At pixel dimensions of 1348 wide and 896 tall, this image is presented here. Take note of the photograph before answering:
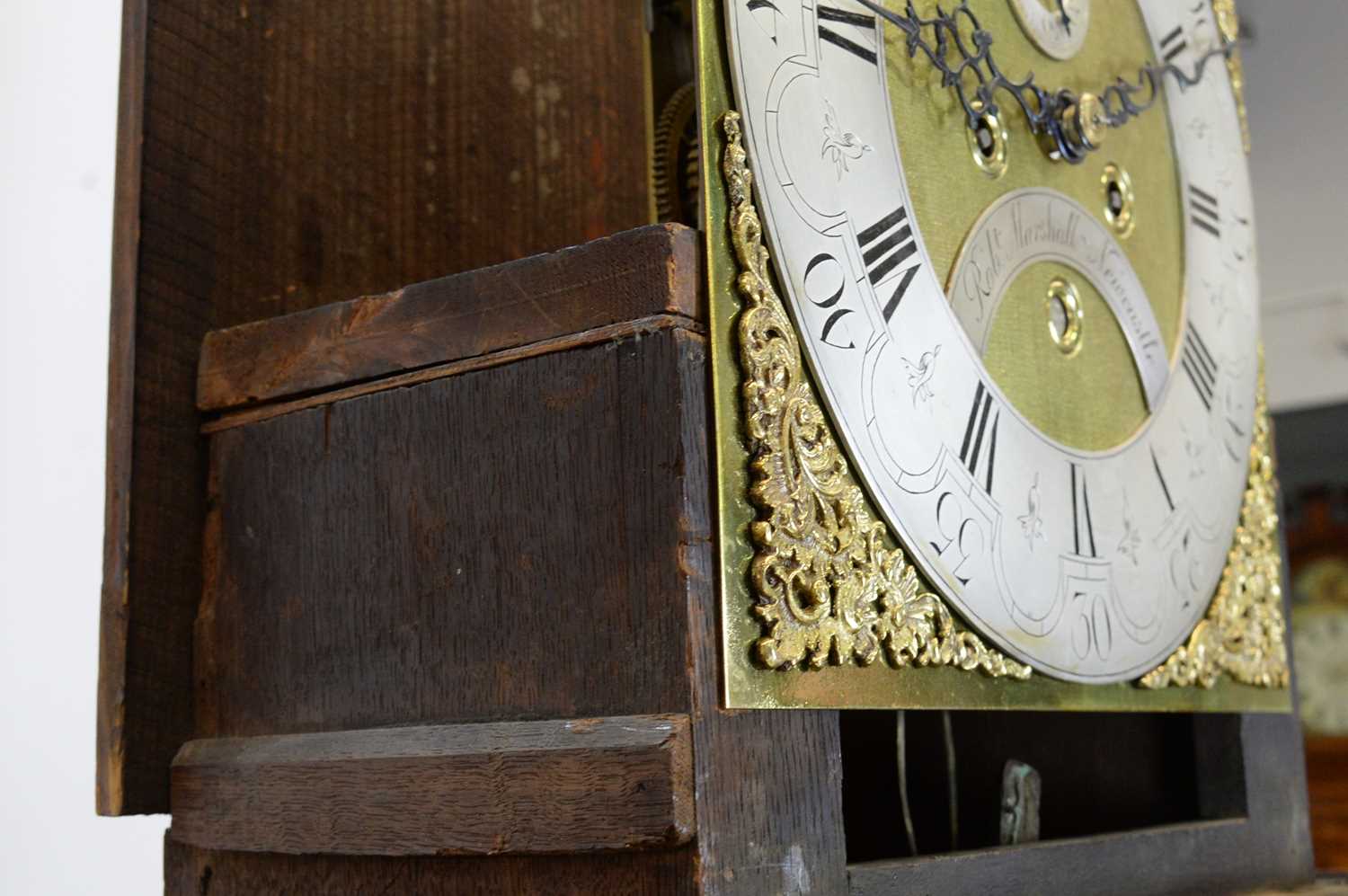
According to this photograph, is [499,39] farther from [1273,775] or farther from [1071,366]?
[1273,775]

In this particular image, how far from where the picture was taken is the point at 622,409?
736 mm

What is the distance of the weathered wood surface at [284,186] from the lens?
89cm

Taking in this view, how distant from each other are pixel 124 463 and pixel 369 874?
0.89 feet

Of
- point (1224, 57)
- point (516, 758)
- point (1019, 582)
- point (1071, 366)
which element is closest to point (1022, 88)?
point (1071, 366)

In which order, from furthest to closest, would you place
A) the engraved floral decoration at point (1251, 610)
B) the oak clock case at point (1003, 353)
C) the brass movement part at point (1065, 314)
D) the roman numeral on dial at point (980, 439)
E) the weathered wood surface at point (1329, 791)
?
the weathered wood surface at point (1329, 791) → the engraved floral decoration at point (1251, 610) → the brass movement part at point (1065, 314) → the roman numeral on dial at point (980, 439) → the oak clock case at point (1003, 353)

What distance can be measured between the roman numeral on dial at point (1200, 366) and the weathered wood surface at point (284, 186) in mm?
445

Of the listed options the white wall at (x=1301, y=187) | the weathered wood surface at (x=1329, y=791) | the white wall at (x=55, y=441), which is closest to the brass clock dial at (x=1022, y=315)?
the white wall at (x=55, y=441)

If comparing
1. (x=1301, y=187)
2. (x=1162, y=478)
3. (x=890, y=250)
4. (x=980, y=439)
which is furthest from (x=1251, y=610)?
(x=1301, y=187)

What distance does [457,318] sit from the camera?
2.61 feet

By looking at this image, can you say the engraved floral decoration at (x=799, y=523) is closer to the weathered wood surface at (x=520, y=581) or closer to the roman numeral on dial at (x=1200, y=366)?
the weathered wood surface at (x=520, y=581)

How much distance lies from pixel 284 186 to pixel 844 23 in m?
0.38

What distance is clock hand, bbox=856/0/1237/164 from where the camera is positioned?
966mm

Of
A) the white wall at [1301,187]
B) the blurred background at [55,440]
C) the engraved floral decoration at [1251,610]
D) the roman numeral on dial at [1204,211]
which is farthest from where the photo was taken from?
the white wall at [1301,187]

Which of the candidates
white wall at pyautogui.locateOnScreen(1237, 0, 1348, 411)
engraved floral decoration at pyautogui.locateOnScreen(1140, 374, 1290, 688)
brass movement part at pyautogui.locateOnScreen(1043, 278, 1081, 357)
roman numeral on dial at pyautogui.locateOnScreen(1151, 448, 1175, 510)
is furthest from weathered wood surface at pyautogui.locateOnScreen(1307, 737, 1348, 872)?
→ brass movement part at pyautogui.locateOnScreen(1043, 278, 1081, 357)
